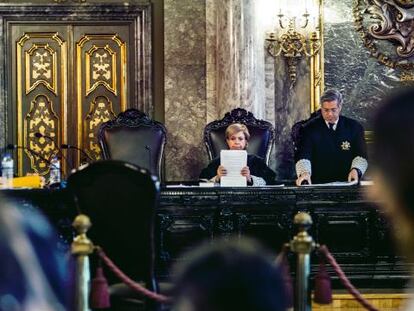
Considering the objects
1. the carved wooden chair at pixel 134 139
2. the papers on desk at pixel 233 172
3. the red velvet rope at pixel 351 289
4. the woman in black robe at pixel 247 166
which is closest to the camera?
the red velvet rope at pixel 351 289

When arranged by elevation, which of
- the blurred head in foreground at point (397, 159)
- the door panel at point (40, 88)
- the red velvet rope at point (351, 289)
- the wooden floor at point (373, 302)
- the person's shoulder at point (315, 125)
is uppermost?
the door panel at point (40, 88)

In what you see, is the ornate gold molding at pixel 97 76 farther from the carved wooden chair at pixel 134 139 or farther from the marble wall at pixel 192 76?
the carved wooden chair at pixel 134 139

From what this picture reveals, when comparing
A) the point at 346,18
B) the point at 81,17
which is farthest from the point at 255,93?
the point at 81,17

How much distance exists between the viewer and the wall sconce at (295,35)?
8.84 m

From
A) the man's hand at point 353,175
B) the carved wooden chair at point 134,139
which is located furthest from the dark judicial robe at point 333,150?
the carved wooden chair at point 134,139

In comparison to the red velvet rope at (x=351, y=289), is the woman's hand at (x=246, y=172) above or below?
above

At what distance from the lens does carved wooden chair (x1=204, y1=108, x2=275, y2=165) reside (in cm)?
751

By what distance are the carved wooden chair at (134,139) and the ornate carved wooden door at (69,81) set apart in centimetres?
205

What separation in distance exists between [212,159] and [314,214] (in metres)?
1.48

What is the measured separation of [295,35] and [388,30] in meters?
0.89

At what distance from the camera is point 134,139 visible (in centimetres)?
775

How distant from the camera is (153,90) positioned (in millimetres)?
9773

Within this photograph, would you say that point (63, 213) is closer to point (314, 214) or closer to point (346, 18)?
point (314, 214)

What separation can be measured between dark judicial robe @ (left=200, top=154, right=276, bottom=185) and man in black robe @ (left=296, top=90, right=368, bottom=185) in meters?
0.34
